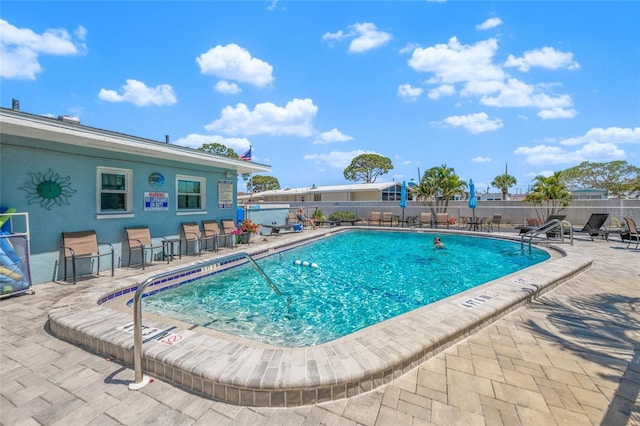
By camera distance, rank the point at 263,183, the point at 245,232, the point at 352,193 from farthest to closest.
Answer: the point at 263,183 < the point at 352,193 < the point at 245,232

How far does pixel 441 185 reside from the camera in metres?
20.0

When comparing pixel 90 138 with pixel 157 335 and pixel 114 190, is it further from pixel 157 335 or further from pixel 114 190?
pixel 157 335

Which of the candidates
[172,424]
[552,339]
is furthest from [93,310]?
[552,339]

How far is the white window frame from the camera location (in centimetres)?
647

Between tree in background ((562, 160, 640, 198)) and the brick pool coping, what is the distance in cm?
4585

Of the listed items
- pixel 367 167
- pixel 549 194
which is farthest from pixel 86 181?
pixel 367 167

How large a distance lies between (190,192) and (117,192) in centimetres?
222

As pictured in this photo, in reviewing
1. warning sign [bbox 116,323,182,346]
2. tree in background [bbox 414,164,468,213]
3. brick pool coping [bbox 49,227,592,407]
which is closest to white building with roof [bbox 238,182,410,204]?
tree in background [bbox 414,164,468,213]

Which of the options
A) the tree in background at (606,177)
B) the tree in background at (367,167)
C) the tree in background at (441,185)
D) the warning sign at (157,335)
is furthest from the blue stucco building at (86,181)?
the tree in background at (606,177)

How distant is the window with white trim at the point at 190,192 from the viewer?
28.2 feet

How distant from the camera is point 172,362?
2449 millimetres

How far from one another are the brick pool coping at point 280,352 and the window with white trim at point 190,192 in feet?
16.3

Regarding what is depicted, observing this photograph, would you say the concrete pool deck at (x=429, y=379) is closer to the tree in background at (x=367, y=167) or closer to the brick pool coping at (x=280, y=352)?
the brick pool coping at (x=280, y=352)

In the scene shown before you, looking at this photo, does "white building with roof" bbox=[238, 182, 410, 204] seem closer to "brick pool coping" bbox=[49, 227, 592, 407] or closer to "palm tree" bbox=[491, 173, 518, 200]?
"palm tree" bbox=[491, 173, 518, 200]
